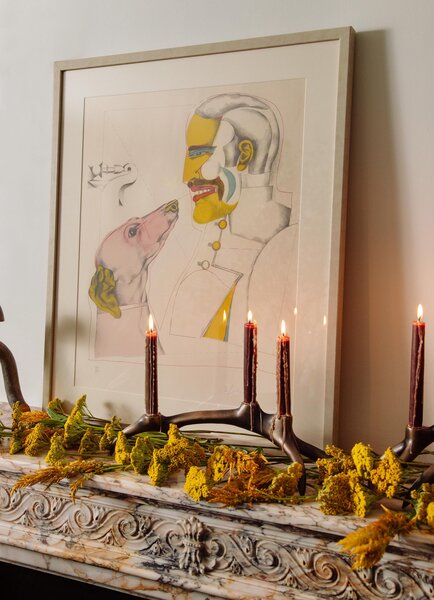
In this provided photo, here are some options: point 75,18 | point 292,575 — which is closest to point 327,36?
point 75,18

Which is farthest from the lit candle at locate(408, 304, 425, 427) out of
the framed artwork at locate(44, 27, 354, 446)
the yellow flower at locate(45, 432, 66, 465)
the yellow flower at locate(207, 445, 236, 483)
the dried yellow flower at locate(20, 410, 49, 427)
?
the dried yellow flower at locate(20, 410, 49, 427)

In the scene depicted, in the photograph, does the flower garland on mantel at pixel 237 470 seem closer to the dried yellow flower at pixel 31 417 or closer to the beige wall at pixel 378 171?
the dried yellow flower at pixel 31 417

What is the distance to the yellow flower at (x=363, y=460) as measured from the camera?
1.04 meters

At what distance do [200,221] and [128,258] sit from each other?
8.2 inches

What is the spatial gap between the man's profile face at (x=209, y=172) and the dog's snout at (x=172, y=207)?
0.15ft

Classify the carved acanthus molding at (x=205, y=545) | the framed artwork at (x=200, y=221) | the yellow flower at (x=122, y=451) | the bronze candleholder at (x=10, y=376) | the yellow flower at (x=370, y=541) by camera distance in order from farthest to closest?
the bronze candleholder at (x=10, y=376)
the framed artwork at (x=200, y=221)
the yellow flower at (x=122, y=451)
the carved acanthus molding at (x=205, y=545)
the yellow flower at (x=370, y=541)

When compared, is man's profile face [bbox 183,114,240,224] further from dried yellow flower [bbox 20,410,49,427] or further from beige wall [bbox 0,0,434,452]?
dried yellow flower [bbox 20,410,49,427]

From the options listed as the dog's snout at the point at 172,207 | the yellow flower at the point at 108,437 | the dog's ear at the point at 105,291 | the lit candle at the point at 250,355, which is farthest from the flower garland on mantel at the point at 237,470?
the dog's snout at the point at 172,207

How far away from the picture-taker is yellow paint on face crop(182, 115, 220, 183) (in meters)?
1.43

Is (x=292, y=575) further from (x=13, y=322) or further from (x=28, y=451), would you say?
(x=13, y=322)

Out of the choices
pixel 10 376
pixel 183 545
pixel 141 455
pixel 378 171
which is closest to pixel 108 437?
pixel 141 455

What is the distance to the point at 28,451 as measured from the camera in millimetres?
1299

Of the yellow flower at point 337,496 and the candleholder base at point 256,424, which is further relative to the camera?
the candleholder base at point 256,424

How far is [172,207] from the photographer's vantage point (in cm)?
147
